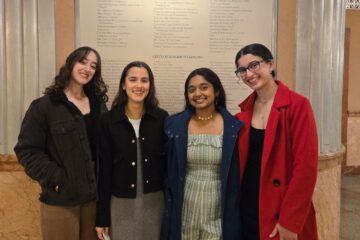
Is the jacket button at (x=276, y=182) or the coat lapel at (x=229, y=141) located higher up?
the coat lapel at (x=229, y=141)

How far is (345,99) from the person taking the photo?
21.7 feet

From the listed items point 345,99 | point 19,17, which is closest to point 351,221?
point 345,99

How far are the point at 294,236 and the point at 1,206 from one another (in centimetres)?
206

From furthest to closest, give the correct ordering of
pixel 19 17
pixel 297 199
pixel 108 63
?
pixel 108 63
pixel 19 17
pixel 297 199

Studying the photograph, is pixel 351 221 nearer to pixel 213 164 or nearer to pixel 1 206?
pixel 213 164

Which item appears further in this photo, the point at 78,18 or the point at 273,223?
the point at 78,18

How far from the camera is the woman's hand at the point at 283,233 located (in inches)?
73.3

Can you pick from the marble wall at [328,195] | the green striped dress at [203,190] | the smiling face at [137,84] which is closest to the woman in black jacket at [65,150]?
the smiling face at [137,84]

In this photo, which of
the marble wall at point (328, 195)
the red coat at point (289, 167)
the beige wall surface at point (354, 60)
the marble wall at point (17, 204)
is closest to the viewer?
the red coat at point (289, 167)

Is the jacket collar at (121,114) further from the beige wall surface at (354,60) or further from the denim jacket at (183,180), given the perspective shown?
the beige wall surface at (354,60)

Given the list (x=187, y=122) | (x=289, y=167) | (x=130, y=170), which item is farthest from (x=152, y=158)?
(x=289, y=167)

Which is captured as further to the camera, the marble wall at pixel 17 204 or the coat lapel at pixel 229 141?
the marble wall at pixel 17 204

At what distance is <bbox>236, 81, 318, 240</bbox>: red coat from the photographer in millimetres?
1819

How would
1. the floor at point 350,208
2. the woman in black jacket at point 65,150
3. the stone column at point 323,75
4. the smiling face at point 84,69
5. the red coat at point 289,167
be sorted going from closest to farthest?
the red coat at point 289,167 < the woman in black jacket at point 65,150 < the smiling face at point 84,69 < the stone column at point 323,75 < the floor at point 350,208
